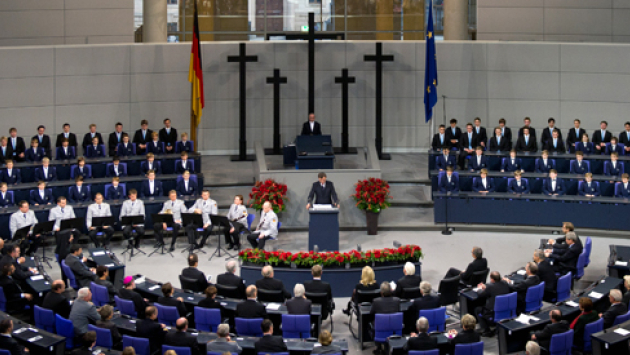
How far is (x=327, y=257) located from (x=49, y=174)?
8.33m

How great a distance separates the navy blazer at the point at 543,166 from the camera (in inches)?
750

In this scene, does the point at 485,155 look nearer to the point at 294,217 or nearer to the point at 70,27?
the point at 294,217

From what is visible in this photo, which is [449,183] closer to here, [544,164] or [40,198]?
[544,164]

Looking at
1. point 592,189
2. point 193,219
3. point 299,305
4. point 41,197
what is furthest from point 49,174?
point 592,189

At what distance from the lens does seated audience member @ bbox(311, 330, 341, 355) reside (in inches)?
380

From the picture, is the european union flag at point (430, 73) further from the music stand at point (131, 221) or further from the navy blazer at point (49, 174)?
the navy blazer at point (49, 174)

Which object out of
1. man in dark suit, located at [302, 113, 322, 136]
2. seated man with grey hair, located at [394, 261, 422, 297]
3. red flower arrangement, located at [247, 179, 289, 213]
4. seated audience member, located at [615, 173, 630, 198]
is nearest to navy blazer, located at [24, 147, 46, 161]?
red flower arrangement, located at [247, 179, 289, 213]

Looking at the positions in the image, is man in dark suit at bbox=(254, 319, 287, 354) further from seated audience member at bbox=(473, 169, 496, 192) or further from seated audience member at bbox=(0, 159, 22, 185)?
seated audience member at bbox=(0, 159, 22, 185)

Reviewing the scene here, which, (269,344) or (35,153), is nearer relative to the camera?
(269,344)

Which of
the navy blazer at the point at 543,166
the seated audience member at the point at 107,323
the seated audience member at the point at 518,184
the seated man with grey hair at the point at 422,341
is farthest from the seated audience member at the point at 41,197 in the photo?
the navy blazer at the point at 543,166

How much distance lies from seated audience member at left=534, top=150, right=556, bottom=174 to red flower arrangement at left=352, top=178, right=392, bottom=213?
4380mm

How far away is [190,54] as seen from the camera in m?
22.2

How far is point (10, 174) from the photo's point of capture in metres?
17.5

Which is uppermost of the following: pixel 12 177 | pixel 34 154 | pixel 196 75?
pixel 196 75
